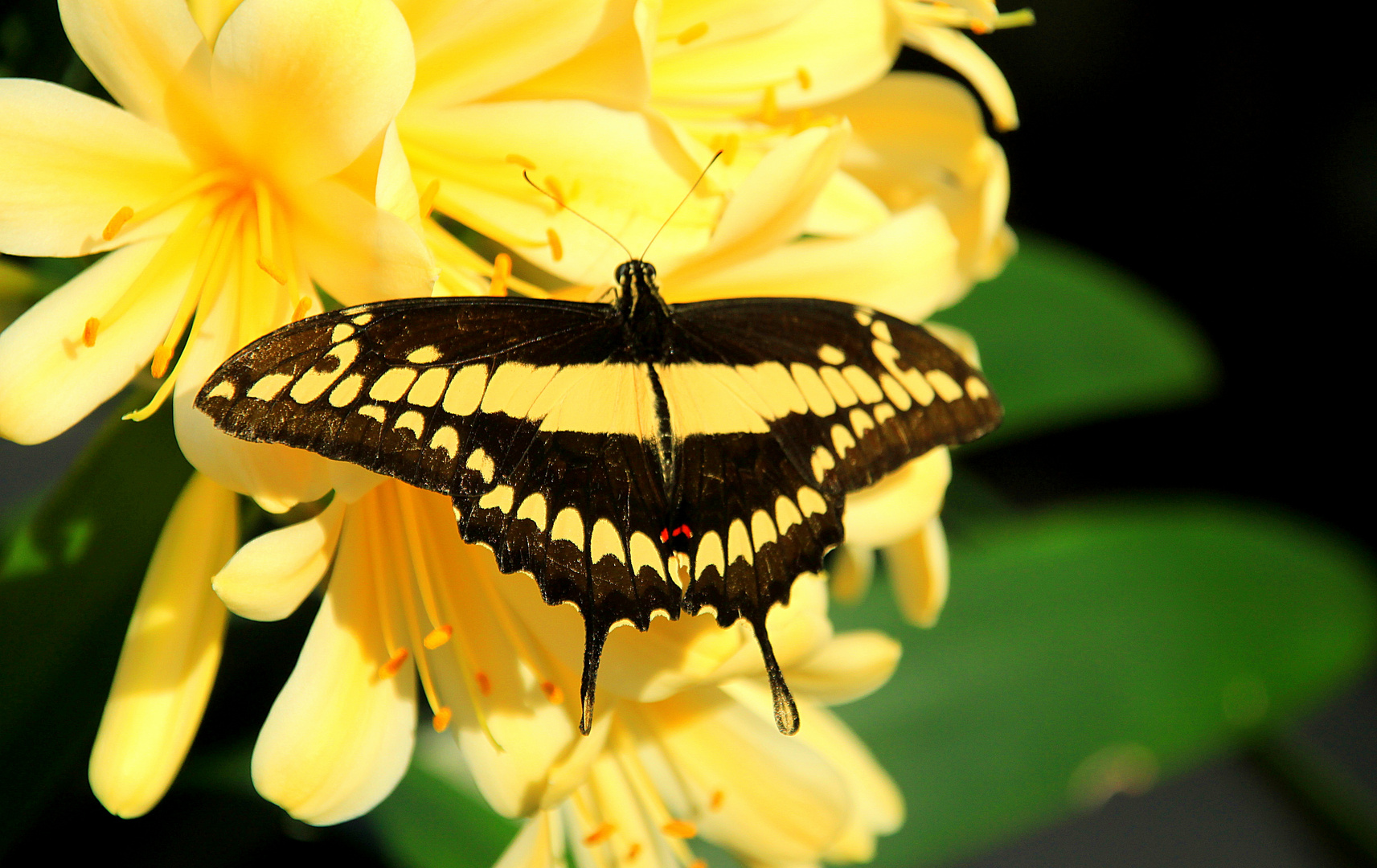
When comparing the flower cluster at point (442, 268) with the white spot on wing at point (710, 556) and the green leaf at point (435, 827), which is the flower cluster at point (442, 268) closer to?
the white spot on wing at point (710, 556)

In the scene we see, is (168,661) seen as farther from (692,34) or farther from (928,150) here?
(928,150)

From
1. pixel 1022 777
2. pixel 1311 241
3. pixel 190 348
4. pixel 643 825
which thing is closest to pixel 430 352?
pixel 190 348

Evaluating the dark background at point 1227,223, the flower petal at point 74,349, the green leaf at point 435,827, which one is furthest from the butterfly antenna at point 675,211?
the dark background at point 1227,223

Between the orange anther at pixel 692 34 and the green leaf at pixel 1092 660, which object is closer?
the orange anther at pixel 692 34

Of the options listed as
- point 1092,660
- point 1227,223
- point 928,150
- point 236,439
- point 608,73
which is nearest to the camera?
point 236,439

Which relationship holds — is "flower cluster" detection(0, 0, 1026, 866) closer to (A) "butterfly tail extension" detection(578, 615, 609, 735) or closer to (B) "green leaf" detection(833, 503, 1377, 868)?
(A) "butterfly tail extension" detection(578, 615, 609, 735)

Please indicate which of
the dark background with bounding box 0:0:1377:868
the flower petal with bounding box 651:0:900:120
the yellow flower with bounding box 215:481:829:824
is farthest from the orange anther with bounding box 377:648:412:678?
the dark background with bounding box 0:0:1377:868

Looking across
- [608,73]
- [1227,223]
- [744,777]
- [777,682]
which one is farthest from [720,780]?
[1227,223]
